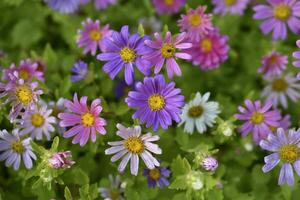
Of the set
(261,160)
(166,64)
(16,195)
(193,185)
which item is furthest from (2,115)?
(261,160)

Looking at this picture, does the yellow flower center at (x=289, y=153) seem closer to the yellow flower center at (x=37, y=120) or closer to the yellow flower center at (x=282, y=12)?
the yellow flower center at (x=282, y=12)

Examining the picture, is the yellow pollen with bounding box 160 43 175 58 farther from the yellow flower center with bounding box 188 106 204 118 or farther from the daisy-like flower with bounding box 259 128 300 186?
the daisy-like flower with bounding box 259 128 300 186

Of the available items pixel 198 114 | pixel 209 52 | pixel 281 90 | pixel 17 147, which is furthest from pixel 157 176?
pixel 281 90

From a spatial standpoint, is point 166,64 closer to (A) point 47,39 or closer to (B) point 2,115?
(B) point 2,115

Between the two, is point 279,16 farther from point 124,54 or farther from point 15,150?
point 15,150

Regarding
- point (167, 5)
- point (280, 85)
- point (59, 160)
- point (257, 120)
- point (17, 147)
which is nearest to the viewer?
point (59, 160)

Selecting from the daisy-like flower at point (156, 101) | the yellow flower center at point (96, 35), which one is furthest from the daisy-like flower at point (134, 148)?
the yellow flower center at point (96, 35)
